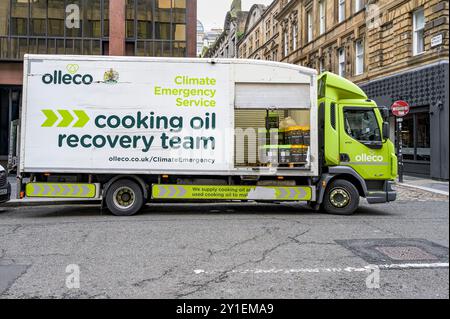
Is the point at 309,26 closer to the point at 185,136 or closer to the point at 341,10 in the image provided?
the point at 341,10

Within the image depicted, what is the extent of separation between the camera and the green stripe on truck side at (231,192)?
10.0 metres

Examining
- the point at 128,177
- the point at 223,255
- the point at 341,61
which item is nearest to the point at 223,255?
the point at 223,255

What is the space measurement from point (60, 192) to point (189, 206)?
3.69 metres

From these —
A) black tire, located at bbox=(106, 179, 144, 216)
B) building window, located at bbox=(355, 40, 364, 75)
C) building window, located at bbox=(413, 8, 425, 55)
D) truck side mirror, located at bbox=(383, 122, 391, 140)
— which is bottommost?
black tire, located at bbox=(106, 179, 144, 216)

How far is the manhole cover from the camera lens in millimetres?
5992

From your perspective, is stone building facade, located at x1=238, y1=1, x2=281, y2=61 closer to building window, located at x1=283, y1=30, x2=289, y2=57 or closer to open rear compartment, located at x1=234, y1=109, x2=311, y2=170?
building window, located at x1=283, y1=30, x2=289, y2=57

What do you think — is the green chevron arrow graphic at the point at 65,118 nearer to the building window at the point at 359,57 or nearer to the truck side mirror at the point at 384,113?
the truck side mirror at the point at 384,113

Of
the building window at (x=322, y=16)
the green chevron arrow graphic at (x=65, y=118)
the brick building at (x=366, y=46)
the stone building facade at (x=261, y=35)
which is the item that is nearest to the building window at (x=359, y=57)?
the brick building at (x=366, y=46)

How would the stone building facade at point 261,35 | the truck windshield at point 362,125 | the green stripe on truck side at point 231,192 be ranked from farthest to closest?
the stone building facade at point 261,35
the truck windshield at point 362,125
the green stripe on truck side at point 231,192

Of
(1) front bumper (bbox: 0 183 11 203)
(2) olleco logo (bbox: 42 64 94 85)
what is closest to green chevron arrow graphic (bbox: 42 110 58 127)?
(2) olleco logo (bbox: 42 64 94 85)

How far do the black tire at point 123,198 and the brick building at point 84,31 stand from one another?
15.6 m

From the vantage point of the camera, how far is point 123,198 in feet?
33.3

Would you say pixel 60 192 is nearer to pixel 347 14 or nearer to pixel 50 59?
pixel 50 59

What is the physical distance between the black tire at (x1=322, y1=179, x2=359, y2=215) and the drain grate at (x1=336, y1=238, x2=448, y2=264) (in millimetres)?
2952
